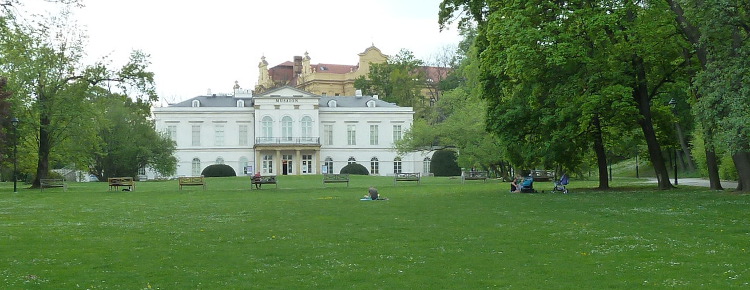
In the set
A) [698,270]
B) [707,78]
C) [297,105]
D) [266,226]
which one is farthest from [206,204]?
[297,105]

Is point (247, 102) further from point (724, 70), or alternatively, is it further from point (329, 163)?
point (724, 70)

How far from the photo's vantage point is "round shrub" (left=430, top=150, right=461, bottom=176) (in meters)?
71.6

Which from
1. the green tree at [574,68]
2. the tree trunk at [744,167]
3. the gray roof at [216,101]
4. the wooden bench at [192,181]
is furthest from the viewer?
the gray roof at [216,101]

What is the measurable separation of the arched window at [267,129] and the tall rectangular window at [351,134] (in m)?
8.58

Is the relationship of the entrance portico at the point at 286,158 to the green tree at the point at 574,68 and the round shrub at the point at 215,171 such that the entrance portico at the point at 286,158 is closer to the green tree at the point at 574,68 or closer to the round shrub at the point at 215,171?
the round shrub at the point at 215,171

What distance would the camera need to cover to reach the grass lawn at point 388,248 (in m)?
9.18

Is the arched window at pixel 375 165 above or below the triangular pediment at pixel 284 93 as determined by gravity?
below

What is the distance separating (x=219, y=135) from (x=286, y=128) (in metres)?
7.34

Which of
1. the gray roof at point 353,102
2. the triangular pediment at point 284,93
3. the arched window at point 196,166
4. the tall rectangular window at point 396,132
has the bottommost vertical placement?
the arched window at point 196,166

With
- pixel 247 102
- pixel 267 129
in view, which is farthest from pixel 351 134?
pixel 247 102

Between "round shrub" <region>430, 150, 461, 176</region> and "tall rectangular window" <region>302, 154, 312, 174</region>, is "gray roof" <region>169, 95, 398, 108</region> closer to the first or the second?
"tall rectangular window" <region>302, 154, 312, 174</region>

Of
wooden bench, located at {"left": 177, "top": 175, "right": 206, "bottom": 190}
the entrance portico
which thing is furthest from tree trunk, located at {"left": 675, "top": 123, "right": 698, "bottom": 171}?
the entrance portico

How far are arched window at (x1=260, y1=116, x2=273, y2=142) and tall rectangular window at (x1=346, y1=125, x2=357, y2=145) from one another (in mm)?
8581

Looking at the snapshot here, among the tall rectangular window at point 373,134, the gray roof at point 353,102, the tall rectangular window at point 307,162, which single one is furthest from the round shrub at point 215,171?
the tall rectangular window at point 373,134
